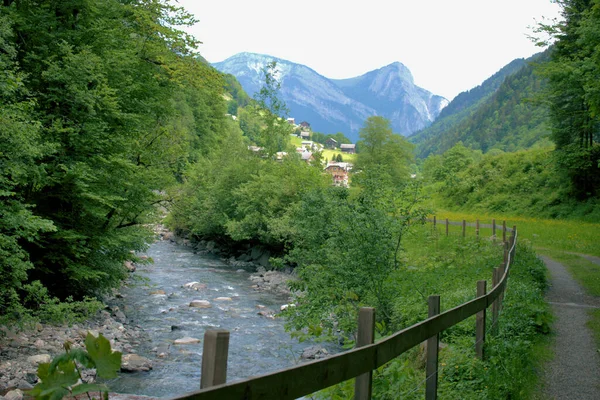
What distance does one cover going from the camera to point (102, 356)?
1881 mm

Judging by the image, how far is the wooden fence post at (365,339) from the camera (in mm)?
3490

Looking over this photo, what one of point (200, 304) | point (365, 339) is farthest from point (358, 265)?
point (200, 304)

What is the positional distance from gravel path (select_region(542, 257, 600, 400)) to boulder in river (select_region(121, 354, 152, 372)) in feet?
28.8

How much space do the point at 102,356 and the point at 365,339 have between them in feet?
6.66

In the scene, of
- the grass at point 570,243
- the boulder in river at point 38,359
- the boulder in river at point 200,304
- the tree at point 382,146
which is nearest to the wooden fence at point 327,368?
the grass at point 570,243

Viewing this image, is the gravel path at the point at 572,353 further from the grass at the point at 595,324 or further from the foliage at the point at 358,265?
the foliage at the point at 358,265

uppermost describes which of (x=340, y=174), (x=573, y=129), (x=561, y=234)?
(x=573, y=129)

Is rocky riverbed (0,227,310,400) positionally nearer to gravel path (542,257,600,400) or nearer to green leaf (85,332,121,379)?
gravel path (542,257,600,400)

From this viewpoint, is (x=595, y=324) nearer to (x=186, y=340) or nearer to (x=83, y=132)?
(x=186, y=340)

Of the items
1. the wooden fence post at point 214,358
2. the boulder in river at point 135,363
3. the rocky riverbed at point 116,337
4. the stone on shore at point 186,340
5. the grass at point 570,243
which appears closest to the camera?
the wooden fence post at point 214,358

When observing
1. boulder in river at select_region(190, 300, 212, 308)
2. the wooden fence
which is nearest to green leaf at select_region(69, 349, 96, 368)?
the wooden fence

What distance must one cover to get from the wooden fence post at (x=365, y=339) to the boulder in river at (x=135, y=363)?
33.1ft

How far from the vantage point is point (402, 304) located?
11.4 meters

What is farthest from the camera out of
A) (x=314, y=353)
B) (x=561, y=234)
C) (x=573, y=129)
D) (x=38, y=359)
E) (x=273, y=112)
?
(x=273, y=112)
